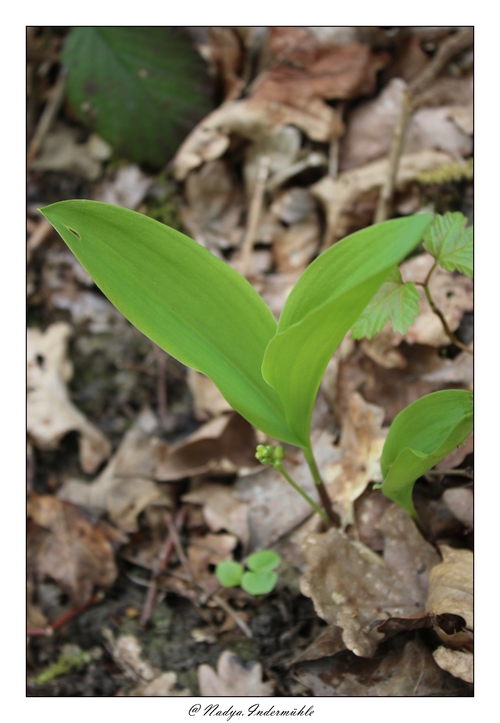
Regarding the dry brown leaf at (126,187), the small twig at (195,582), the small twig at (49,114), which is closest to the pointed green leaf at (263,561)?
the small twig at (195,582)

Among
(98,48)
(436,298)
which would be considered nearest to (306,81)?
(98,48)

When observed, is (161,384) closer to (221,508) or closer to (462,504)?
(221,508)

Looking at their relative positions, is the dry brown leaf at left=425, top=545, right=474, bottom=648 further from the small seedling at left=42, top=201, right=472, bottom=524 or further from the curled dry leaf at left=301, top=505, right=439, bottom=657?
the small seedling at left=42, top=201, right=472, bottom=524

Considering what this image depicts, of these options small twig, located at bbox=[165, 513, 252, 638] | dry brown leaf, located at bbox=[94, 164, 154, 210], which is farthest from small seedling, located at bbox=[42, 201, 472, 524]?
dry brown leaf, located at bbox=[94, 164, 154, 210]

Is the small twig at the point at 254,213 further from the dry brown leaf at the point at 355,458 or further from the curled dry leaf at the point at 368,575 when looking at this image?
the curled dry leaf at the point at 368,575

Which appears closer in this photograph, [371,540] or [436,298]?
[371,540]

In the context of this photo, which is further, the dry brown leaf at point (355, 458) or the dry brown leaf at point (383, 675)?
the dry brown leaf at point (355, 458)

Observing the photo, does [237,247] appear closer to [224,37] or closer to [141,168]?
[141,168]
